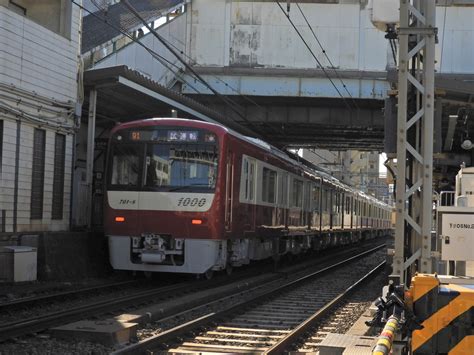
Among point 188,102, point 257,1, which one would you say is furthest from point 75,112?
point 257,1

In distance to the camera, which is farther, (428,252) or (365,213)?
(365,213)

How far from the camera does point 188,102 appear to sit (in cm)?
1758

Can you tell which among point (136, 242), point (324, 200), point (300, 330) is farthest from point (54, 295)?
point (324, 200)

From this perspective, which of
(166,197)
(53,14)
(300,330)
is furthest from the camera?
(53,14)

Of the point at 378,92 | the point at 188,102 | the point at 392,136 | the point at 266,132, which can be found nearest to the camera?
the point at 392,136

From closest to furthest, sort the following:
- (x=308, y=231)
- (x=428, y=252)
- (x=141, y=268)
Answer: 1. (x=428, y=252)
2. (x=141, y=268)
3. (x=308, y=231)

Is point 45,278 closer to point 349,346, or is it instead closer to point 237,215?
point 237,215

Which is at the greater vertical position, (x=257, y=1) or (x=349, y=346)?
(x=257, y=1)

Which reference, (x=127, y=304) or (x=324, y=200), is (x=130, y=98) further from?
(x=324, y=200)

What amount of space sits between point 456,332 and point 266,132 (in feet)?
84.9

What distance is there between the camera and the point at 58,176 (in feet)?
48.7

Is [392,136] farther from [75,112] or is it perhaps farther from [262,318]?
[75,112]

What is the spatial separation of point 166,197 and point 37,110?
3.46m

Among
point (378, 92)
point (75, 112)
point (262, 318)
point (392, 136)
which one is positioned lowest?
point (262, 318)
